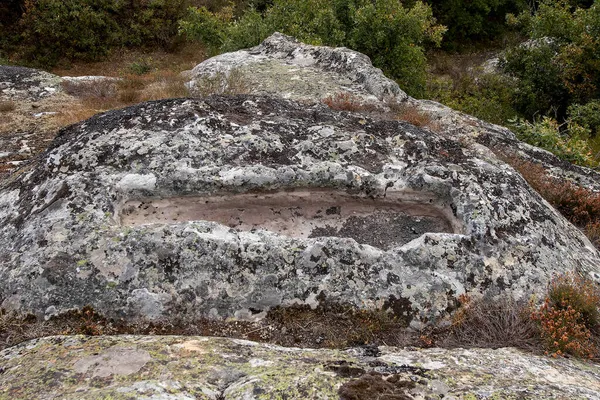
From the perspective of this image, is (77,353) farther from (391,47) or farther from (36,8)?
(36,8)

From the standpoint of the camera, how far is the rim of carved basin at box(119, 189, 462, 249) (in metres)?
6.43

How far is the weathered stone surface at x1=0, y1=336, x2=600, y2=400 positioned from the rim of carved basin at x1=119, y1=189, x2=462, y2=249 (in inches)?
81.7

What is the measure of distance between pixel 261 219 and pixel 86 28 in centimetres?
2142

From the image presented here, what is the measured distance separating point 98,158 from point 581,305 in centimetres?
625

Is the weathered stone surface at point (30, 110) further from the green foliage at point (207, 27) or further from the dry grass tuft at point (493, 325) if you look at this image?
the dry grass tuft at point (493, 325)

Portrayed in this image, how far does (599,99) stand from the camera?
1656cm

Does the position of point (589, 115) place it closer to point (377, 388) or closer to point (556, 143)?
point (556, 143)

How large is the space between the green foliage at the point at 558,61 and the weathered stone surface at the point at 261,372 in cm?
1509

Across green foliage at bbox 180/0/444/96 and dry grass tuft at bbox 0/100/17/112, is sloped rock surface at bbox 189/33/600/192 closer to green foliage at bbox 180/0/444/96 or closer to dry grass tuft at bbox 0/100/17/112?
green foliage at bbox 180/0/444/96

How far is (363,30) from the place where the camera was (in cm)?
1563

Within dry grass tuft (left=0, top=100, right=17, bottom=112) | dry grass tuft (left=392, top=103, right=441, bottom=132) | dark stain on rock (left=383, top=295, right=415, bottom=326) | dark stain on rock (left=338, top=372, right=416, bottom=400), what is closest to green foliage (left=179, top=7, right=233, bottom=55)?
dry grass tuft (left=0, top=100, right=17, bottom=112)

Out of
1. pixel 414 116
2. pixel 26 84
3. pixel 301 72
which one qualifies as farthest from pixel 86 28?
pixel 414 116

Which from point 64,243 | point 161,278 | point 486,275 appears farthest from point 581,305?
point 64,243

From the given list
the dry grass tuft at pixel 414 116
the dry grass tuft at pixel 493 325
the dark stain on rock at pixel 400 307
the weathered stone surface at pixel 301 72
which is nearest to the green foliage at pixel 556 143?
the dry grass tuft at pixel 414 116
